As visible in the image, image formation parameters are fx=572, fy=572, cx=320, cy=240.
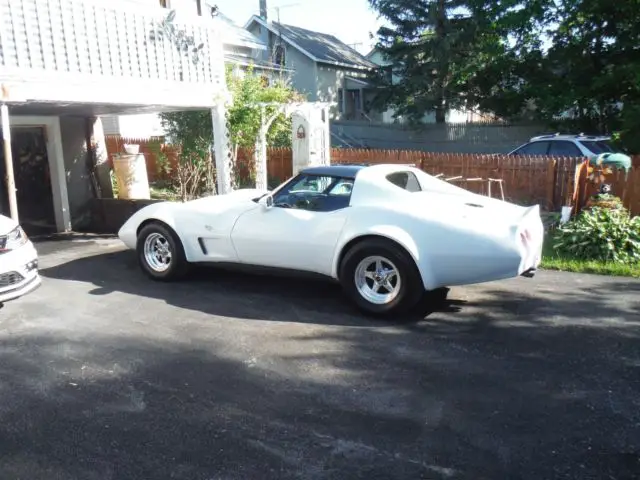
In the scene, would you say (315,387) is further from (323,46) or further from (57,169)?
(323,46)

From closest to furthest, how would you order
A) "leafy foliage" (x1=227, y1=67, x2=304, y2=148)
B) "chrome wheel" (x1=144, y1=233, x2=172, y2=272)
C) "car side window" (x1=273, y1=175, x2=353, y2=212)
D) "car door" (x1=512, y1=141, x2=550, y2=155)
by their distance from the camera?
1. "car side window" (x1=273, y1=175, x2=353, y2=212)
2. "chrome wheel" (x1=144, y1=233, x2=172, y2=272)
3. "leafy foliage" (x1=227, y1=67, x2=304, y2=148)
4. "car door" (x1=512, y1=141, x2=550, y2=155)

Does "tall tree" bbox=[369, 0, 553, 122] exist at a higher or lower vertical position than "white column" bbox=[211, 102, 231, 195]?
higher

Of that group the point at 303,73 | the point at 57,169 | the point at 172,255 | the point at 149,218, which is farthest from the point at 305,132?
the point at 303,73

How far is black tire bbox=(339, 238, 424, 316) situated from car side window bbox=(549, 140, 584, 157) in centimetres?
963

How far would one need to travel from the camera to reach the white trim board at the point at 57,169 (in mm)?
10734

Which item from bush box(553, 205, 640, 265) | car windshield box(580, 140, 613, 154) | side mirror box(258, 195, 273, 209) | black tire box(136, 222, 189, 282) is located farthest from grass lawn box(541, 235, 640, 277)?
car windshield box(580, 140, 613, 154)

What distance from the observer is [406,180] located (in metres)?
6.12

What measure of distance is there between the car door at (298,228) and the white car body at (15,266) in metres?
1.98

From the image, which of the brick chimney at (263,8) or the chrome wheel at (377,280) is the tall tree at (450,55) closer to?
the brick chimney at (263,8)

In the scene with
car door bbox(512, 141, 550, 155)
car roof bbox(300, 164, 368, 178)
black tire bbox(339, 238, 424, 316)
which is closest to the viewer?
black tire bbox(339, 238, 424, 316)

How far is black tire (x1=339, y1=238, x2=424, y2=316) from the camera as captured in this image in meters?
5.11

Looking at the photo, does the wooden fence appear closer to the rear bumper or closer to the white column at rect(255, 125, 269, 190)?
the white column at rect(255, 125, 269, 190)

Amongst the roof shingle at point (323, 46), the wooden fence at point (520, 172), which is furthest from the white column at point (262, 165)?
the roof shingle at point (323, 46)

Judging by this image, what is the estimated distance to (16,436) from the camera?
327 centimetres
